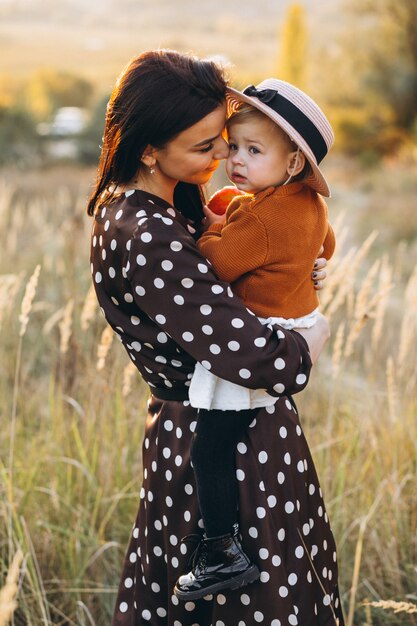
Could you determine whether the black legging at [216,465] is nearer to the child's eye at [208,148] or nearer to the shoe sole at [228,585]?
the shoe sole at [228,585]

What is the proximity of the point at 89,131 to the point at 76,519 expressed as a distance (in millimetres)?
15675

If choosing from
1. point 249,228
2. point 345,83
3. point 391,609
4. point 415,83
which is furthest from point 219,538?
point 345,83

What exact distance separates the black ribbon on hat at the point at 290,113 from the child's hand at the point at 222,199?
0.31 meters

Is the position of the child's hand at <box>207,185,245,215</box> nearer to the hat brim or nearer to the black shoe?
the hat brim

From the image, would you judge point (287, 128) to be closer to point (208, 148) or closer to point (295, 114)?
point (295, 114)

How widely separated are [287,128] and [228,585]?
1.02 meters

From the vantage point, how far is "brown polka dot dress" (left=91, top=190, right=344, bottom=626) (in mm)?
1642

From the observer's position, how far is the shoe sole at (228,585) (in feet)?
5.76

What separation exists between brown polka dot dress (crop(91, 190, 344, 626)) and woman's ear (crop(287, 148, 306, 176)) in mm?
274

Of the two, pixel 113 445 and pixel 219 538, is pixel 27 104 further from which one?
pixel 219 538

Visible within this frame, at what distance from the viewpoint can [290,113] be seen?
5.71 feet

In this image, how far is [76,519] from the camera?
2.78 meters

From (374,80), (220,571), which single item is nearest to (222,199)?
(220,571)

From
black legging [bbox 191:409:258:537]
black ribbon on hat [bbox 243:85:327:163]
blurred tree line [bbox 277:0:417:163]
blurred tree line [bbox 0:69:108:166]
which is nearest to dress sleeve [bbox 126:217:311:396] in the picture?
black legging [bbox 191:409:258:537]
